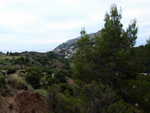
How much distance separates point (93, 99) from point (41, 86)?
15.3m

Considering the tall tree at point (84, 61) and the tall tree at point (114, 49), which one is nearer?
the tall tree at point (114, 49)

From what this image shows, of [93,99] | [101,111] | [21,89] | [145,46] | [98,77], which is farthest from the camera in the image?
[21,89]

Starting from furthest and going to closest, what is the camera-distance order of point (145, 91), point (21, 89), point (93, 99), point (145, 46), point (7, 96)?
point (21, 89) → point (7, 96) → point (145, 46) → point (145, 91) → point (93, 99)

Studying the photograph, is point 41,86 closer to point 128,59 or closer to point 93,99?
point 128,59

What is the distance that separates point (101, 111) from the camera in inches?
162

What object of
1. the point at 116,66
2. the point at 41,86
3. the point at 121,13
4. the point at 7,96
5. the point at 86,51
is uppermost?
the point at 121,13

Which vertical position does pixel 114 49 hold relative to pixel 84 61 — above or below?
above

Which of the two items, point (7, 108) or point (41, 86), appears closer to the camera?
point (7, 108)

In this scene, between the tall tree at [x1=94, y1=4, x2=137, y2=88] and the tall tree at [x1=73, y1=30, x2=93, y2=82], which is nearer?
the tall tree at [x1=94, y1=4, x2=137, y2=88]

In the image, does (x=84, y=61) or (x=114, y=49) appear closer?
(x=114, y=49)

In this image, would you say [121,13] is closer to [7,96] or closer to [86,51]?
[86,51]

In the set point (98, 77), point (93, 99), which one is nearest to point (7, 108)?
point (98, 77)

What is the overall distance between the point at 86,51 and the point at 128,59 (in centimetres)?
274

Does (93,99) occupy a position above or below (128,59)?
below
